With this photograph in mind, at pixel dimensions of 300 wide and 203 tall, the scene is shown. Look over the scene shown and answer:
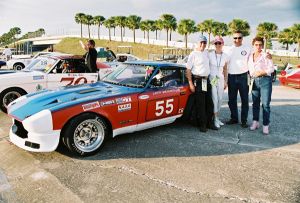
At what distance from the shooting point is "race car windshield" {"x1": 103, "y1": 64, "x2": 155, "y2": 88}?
5316mm

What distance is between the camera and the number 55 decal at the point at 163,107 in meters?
5.23

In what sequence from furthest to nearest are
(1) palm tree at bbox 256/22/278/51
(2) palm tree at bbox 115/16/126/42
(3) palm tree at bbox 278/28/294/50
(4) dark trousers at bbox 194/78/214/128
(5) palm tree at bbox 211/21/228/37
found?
(2) palm tree at bbox 115/16/126/42
(5) palm tree at bbox 211/21/228/37
(3) palm tree at bbox 278/28/294/50
(1) palm tree at bbox 256/22/278/51
(4) dark trousers at bbox 194/78/214/128

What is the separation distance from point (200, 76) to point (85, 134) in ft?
8.12

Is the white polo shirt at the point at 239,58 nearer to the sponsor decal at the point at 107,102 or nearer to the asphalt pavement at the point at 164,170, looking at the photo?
the asphalt pavement at the point at 164,170

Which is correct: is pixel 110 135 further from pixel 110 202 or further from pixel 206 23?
pixel 206 23

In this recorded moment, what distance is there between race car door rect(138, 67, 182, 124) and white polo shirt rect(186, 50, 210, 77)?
35 cm

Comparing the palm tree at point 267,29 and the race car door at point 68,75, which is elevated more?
the palm tree at point 267,29

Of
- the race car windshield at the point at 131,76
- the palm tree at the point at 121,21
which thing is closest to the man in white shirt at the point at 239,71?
the race car windshield at the point at 131,76

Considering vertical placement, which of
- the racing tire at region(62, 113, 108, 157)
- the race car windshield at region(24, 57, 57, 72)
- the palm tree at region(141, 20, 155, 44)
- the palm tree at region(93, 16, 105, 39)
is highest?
the palm tree at region(93, 16, 105, 39)

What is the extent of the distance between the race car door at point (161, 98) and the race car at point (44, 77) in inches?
123

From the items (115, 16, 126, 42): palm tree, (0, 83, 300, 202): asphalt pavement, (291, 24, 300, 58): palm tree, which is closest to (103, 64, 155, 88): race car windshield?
(0, 83, 300, 202): asphalt pavement

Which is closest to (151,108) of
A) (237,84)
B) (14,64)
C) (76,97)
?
(76,97)

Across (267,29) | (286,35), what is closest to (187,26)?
(267,29)

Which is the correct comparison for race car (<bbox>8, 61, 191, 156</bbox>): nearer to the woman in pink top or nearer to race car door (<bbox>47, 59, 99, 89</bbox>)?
the woman in pink top
